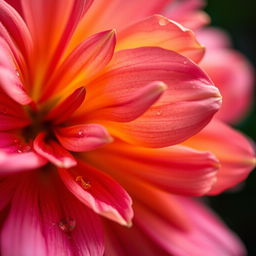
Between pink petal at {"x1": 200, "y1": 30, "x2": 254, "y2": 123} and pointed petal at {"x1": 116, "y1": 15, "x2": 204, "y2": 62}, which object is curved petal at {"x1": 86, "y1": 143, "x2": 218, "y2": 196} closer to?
pointed petal at {"x1": 116, "y1": 15, "x2": 204, "y2": 62}

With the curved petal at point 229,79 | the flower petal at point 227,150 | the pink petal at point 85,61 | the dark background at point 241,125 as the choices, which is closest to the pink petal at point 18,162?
the pink petal at point 85,61

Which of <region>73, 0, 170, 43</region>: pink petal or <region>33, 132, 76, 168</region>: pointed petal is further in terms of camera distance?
<region>73, 0, 170, 43</region>: pink petal

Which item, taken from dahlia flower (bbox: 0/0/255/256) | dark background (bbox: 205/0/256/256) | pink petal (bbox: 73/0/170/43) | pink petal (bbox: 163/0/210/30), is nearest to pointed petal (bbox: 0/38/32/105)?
dahlia flower (bbox: 0/0/255/256)

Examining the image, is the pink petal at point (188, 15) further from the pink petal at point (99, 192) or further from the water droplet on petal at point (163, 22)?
the pink petal at point (99, 192)

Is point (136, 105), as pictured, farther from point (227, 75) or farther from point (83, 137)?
point (227, 75)

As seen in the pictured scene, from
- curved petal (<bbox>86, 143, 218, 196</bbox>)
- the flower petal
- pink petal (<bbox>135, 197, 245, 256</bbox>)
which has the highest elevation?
curved petal (<bbox>86, 143, 218, 196</bbox>)

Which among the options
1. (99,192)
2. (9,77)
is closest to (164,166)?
(99,192)

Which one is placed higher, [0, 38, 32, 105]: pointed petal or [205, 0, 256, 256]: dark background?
[0, 38, 32, 105]: pointed petal
